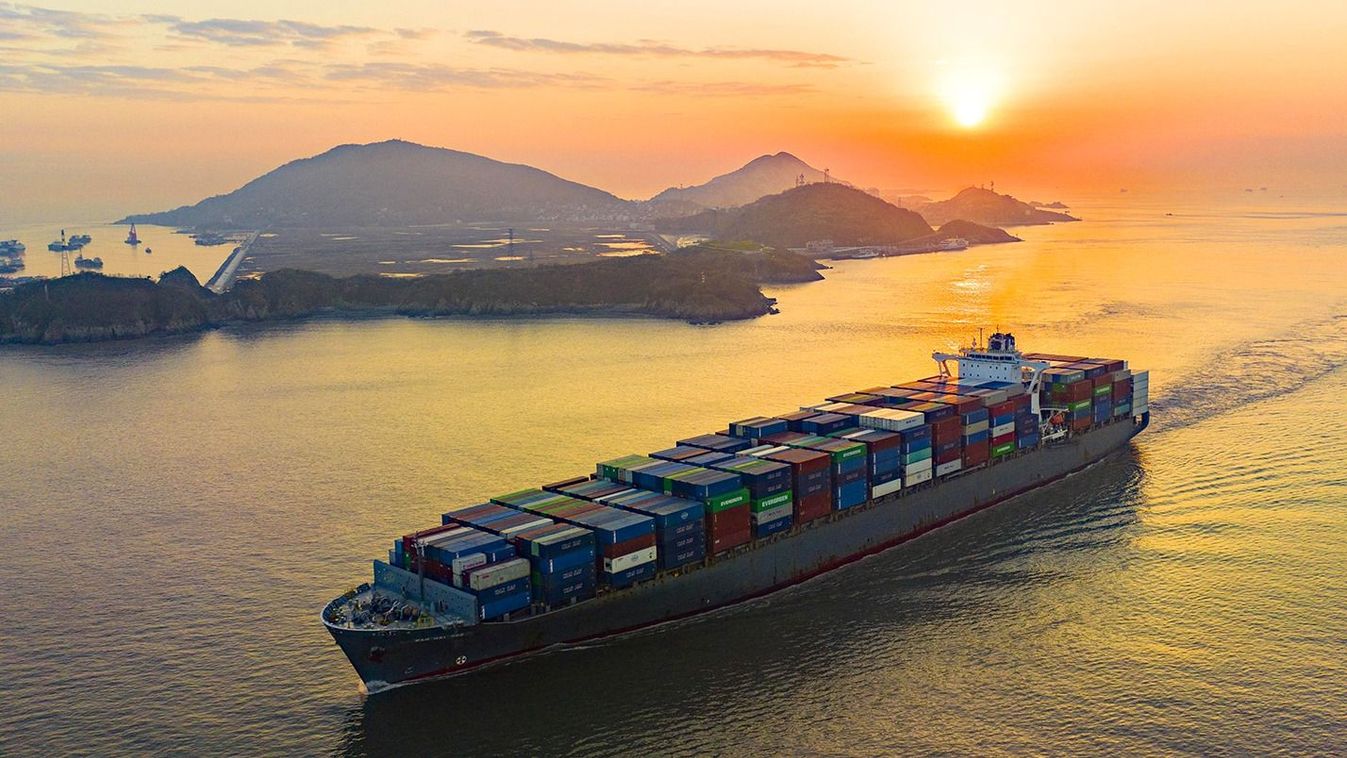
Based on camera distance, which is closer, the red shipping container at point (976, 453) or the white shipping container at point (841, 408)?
the red shipping container at point (976, 453)

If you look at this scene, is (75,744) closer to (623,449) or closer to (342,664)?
(342,664)

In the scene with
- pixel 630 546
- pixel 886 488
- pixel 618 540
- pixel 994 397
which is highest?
pixel 994 397

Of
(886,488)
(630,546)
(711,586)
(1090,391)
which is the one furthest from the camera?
(1090,391)

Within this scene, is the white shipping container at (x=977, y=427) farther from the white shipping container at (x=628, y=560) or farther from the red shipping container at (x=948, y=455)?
the white shipping container at (x=628, y=560)

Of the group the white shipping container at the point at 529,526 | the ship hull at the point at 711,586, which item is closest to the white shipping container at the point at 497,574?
the ship hull at the point at 711,586

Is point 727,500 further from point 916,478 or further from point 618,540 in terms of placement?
point 916,478

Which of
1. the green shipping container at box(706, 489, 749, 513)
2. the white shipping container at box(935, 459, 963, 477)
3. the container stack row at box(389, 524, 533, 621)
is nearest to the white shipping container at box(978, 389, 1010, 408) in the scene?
the white shipping container at box(935, 459, 963, 477)

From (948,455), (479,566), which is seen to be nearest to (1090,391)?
(948,455)
